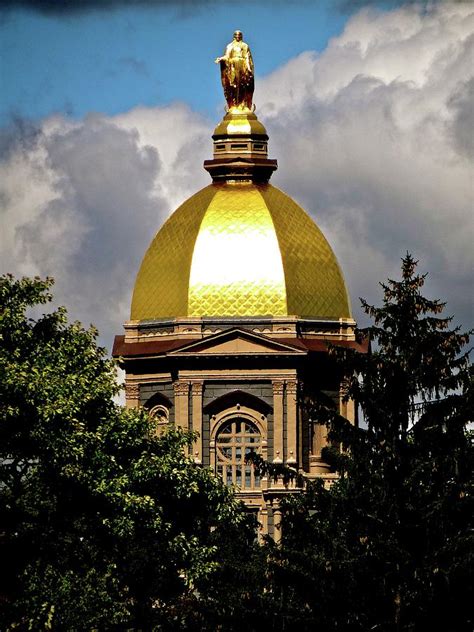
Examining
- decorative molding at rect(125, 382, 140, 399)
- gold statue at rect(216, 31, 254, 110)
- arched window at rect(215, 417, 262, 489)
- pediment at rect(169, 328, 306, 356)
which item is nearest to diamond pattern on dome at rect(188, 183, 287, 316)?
pediment at rect(169, 328, 306, 356)

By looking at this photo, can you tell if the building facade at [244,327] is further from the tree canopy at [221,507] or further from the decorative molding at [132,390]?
the tree canopy at [221,507]

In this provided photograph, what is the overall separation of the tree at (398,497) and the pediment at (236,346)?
66428 millimetres

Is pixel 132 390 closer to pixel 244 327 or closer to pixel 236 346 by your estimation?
pixel 236 346

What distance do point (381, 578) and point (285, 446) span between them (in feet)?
229

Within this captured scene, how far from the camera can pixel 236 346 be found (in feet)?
491

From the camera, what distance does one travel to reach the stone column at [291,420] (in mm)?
148875

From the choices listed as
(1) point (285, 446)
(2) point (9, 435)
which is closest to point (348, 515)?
(2) point (9, 435)

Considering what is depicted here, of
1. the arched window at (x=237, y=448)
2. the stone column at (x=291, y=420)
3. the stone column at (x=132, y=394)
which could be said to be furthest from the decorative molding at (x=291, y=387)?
the stone column at (x=132, y=394)

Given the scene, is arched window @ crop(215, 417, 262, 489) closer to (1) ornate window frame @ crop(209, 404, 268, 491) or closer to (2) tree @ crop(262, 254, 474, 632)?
(1) ornate window frame @ crop(209, 404, 268, 491)

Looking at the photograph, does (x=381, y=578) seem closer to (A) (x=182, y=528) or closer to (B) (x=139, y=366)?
(A) (x=182, y=528)

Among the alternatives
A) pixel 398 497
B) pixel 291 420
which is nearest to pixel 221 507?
pixel 291 420

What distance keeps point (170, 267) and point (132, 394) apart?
6.64m

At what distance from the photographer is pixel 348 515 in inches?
3189

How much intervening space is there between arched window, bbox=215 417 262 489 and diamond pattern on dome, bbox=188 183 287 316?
5.44 m
